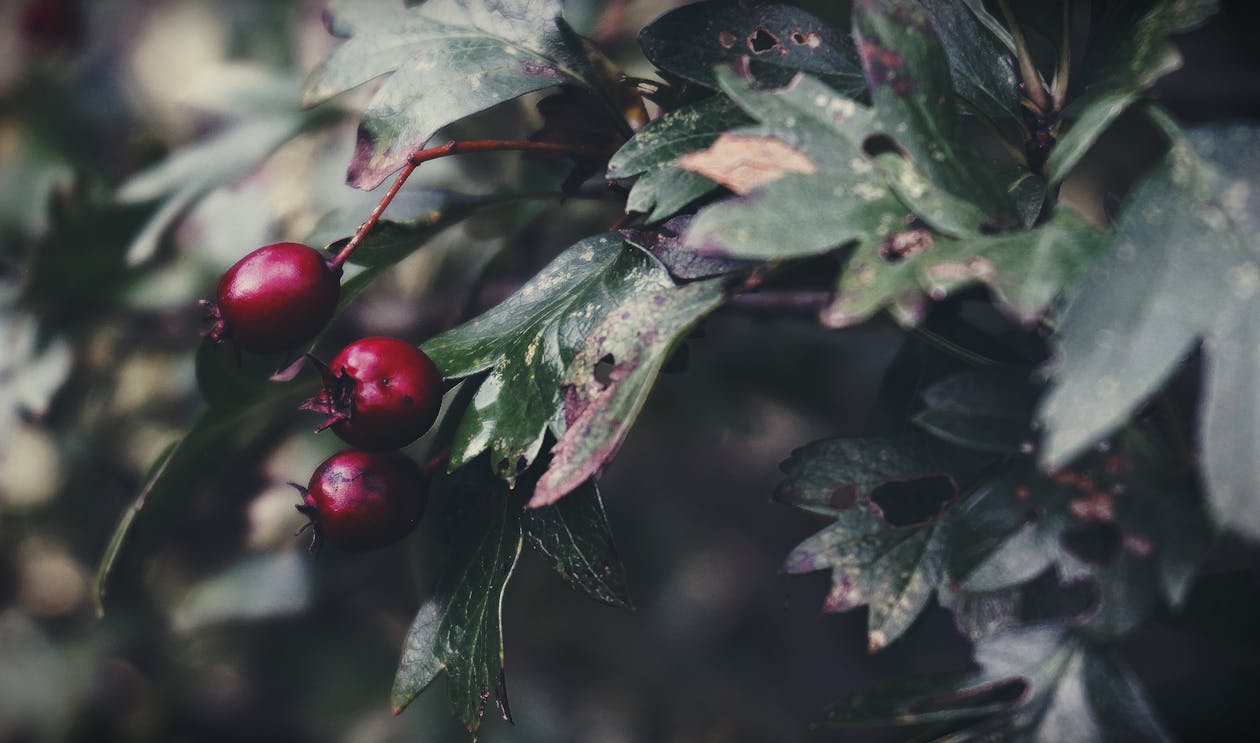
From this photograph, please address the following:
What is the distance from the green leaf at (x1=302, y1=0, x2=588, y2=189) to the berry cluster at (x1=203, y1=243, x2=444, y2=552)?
8 cm

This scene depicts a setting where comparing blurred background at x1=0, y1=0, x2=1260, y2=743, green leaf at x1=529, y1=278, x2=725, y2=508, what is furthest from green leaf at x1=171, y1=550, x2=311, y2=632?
green leaf at x1=529, y1=278, x2=725, y2=508

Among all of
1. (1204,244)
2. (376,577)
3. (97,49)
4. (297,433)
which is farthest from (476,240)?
(97,49)

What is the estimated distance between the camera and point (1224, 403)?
34 cm

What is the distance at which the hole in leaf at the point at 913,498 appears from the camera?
1.64 feet

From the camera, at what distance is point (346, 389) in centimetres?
50

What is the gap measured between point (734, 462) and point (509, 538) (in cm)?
109

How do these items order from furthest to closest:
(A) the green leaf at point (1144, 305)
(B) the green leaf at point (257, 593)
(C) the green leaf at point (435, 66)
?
(B) the green leaf at point (257, 593) < (C) the green leaf at point (435, 66) < (A) the green leaf at point (1144, 305)

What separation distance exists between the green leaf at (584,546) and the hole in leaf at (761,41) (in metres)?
0.28

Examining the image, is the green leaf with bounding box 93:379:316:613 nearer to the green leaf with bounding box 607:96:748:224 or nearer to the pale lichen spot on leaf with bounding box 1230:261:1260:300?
the green leaf with bounding box 607:96:748:224

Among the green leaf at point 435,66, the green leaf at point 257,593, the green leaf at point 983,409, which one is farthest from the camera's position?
the green leaf at point 257,593

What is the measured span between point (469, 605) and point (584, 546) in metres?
0.08

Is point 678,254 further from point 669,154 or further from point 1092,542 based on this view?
point 1092,542

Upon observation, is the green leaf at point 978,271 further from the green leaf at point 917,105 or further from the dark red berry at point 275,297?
the dark red berry at point 275,297

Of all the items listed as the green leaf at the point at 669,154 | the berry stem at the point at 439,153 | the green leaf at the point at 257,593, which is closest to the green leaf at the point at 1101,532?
the green leaf at the point at 669,154
